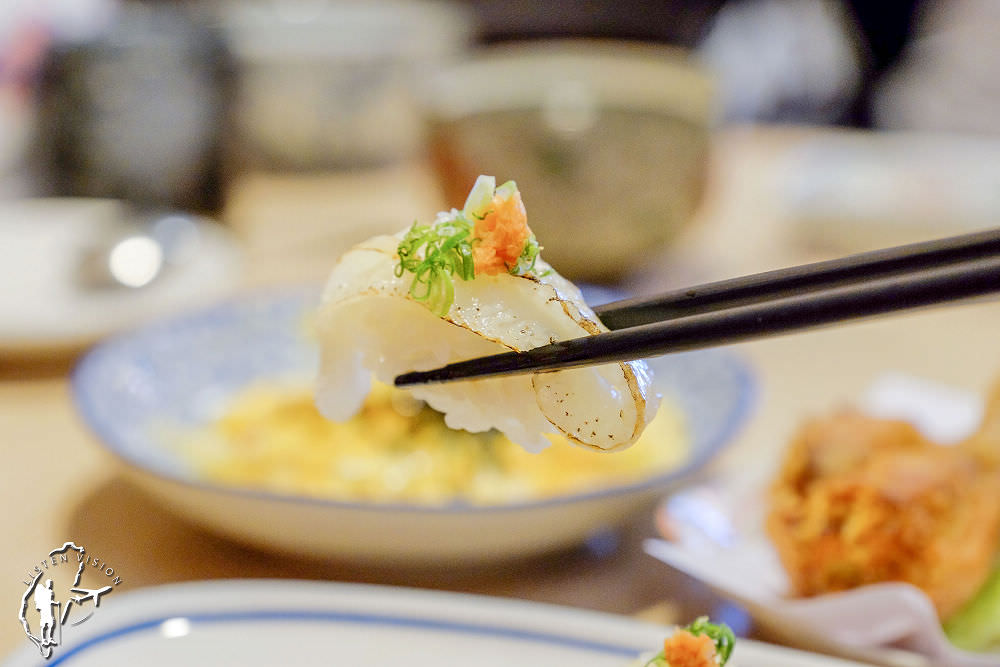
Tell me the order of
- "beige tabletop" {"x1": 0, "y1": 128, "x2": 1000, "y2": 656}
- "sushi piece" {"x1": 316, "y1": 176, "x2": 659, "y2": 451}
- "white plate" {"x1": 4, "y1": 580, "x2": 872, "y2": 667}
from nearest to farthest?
"sushi piece" {"x1": 316, "y1": 176, "x2": 659, "y2": 451} → "white plate" {"x1": 4, "y1": 580, "x2": 872, "y2": 667} → "beige tabletop" {"x1": 0, "y1": 128, "x2": 1000, "y2": 656}

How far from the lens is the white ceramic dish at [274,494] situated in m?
1.00

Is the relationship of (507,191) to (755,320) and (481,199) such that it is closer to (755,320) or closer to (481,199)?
(481,199)

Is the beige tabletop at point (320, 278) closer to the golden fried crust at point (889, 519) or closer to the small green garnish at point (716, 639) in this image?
the golden fried crust at point (889, 519)

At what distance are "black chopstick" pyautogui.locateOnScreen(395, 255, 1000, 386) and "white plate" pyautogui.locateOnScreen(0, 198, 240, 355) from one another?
3.82ft

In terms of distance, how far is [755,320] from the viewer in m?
0.58

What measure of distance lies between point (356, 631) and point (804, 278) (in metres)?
0.55

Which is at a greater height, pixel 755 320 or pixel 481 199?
pixel 481 199

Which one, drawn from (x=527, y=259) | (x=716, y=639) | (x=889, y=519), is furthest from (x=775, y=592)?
(x=527, y=259)

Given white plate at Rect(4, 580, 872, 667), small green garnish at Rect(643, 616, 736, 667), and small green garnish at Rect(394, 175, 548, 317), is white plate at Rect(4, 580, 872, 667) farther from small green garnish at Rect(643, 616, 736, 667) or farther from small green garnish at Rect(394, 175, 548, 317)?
small green garnish at Rect(394, 175, 548, 317)

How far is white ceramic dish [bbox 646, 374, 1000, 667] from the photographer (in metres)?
0.93

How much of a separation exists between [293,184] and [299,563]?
183cm

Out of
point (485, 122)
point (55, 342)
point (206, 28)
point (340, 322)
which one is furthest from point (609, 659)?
point (206, 28)

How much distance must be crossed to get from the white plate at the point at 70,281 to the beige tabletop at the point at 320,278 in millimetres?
91

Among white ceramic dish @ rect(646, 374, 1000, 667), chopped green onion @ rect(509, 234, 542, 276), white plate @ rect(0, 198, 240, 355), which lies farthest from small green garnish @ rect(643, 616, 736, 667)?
white plate @ rect(0, 198, 240, 355)
